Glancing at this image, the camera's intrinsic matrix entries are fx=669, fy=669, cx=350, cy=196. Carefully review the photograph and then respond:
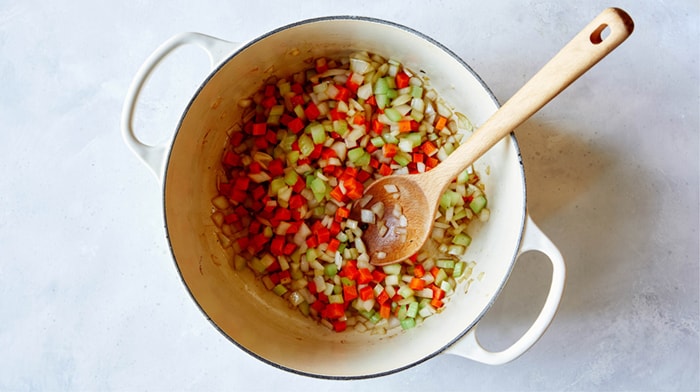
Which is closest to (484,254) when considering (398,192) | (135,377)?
(398,192)

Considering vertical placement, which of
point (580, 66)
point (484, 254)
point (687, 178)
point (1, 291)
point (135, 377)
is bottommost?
point (687, 178)

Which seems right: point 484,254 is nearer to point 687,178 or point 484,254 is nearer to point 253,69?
point 687,178

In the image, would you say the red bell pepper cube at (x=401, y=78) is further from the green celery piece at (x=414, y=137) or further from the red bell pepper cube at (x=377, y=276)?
the red bell pepper cube at (x=377, y=276)

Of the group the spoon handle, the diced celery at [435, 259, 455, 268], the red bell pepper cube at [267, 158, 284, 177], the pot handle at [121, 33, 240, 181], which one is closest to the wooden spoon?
the spoon handle

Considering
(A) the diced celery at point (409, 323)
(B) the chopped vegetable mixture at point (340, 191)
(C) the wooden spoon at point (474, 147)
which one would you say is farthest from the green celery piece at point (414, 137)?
(A) the diced celery at point (409, 323)

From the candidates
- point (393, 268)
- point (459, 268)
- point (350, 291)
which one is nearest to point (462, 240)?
point (459, 268)

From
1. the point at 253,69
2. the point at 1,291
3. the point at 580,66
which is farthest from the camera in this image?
the point at 1,291

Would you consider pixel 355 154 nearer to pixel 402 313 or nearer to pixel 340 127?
pixel 340 127
